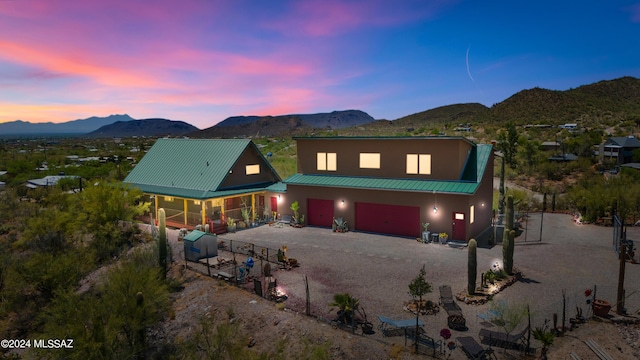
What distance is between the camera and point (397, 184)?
2794cm

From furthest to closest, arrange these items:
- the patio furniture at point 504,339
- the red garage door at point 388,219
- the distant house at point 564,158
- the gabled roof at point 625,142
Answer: the distant house at point 564,158 → the gabled roof at point 625,142 → the red garage door at point 388,219 → the patio furniture at point 504,339

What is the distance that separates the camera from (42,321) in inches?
758

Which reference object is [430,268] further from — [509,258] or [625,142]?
[625,142]

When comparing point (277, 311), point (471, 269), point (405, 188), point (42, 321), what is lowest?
point (42, 321)

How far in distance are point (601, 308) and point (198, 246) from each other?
1897 centimetres

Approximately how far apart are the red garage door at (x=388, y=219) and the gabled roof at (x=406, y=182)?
4.98 feet

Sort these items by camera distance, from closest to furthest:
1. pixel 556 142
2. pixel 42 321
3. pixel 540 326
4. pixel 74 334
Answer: pixel 74 334
pixel 540 326
pixel 42 321
pixel 556 142

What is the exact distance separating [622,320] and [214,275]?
17.5m

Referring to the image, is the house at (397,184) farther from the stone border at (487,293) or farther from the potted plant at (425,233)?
the stone border at (487,293)

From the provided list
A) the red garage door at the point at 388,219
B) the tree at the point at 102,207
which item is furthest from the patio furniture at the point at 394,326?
the tree at the point at 102,207

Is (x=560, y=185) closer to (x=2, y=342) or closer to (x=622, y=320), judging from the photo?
(x=622, y=320)

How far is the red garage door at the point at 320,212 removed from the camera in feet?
101

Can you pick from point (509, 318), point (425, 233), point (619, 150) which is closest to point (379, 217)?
point (425, 233)

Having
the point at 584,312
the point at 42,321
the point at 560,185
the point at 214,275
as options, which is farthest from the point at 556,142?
the point at 42,321
